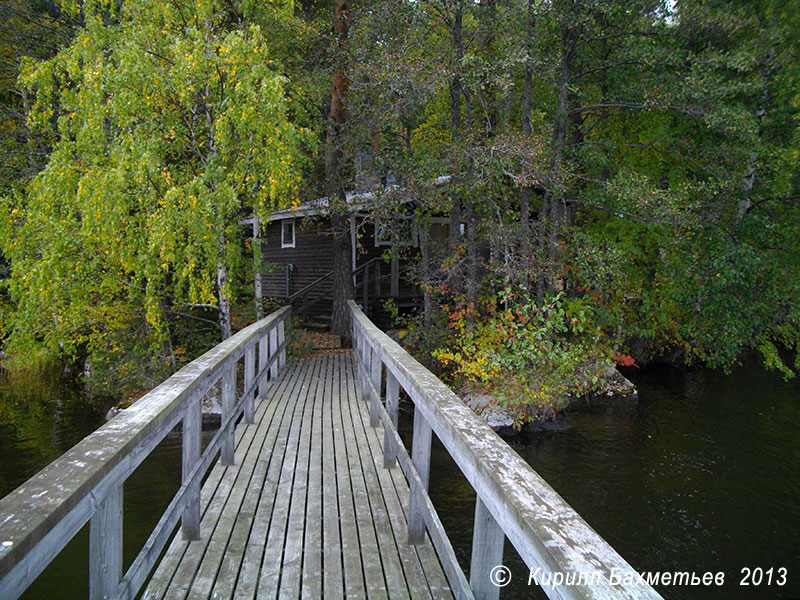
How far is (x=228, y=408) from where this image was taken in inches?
184

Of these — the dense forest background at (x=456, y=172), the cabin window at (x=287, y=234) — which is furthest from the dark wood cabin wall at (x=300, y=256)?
the dense forest background at (x=456, y=172)

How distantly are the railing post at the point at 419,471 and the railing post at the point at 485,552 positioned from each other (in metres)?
0.84

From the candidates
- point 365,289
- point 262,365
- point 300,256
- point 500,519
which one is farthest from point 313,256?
point 500,519

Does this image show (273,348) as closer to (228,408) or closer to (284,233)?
(228,408)

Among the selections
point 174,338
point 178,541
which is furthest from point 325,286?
point 178,541

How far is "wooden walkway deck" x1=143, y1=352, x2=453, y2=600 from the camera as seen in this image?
2.89m

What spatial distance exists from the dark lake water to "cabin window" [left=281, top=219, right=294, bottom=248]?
29.3 ft

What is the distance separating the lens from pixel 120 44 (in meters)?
9.30

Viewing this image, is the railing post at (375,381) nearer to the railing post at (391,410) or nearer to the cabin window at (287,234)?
the railing post at (391,410)

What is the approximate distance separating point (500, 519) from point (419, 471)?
1511mm

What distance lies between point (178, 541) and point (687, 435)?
9543 millimetres

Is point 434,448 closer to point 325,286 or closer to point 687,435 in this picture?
point 687,435

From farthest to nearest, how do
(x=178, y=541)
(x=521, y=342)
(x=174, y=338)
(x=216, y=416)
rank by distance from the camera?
(x=174, y=338), (x=216, y=416), (x=521, y=342), (x=178, y=541)

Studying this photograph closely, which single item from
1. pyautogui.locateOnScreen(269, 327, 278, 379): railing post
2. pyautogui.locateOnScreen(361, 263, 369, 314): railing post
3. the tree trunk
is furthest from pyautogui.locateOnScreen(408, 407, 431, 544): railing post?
pyautogui.locateOnScreen(361, 263, 369, 314): railing post
